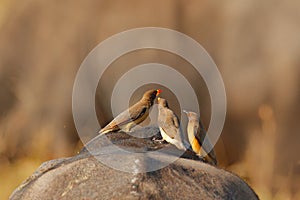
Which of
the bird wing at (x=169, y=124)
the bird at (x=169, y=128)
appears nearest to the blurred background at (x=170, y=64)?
the bird at (x=169, y=128)

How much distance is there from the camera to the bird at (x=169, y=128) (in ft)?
19.4

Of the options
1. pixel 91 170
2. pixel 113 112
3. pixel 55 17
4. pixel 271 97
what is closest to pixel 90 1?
pixel 55 17

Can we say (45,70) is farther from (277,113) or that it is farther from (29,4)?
(277,113)

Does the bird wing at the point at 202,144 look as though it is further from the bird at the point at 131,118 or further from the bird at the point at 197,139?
the bird at the point at 131,118

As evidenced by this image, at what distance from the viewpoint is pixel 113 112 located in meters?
10.0

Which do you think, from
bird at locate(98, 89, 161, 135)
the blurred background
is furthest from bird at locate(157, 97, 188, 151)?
the blurred background

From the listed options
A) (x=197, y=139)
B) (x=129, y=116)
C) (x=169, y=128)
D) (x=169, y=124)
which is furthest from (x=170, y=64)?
(x=169, y=128)

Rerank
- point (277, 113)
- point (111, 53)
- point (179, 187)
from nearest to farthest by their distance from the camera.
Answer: point (179, 187)
point (277, 113)
point (111, 53)

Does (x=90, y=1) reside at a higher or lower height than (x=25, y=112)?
higher

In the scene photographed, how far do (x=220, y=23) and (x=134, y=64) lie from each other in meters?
1.23

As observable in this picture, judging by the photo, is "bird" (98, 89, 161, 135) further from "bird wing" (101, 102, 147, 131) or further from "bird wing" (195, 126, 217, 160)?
"bird wing" (195, 126, 217, 160)

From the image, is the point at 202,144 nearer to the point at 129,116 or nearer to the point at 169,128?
the point at 129,116

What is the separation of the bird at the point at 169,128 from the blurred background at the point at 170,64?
110 inches

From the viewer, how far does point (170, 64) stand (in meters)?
10.2
